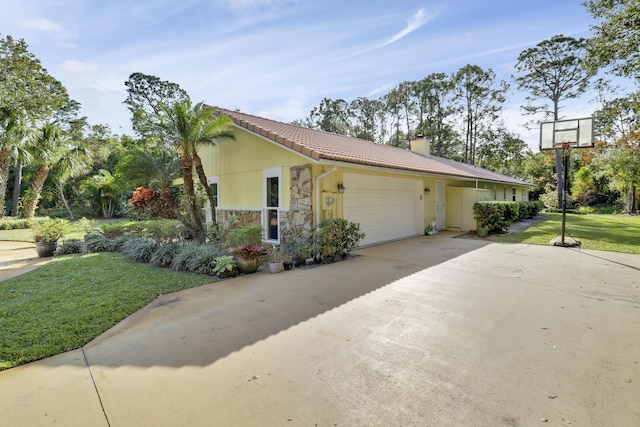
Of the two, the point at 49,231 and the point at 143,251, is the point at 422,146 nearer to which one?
the point at 143,251

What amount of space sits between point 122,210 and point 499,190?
29192 mm

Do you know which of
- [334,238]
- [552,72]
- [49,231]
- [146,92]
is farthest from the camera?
[146,92]

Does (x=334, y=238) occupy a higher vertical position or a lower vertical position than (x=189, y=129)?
lower

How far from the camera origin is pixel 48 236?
9.92m

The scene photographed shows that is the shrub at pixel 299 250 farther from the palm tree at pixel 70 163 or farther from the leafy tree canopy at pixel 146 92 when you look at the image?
the leafy tree canopy at pixel 146 92

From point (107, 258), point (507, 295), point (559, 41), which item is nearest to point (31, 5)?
point (107, 258)

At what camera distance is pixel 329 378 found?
9.50 feet

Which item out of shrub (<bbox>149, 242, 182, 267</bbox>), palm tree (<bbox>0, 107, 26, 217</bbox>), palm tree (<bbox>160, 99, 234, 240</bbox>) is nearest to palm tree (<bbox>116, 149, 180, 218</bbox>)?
palm tree (<bbox>160, 99, 234, 240</bbox>)

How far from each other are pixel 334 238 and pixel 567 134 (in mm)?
9415

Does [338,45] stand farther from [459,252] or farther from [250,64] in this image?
[459,252]

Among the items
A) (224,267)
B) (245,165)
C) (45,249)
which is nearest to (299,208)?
(224,267)

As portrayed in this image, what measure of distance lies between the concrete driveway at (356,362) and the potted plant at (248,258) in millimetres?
1307

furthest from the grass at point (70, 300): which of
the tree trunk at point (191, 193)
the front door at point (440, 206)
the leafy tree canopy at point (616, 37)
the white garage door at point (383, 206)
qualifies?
the leafy tree canopy at point (616, 37)

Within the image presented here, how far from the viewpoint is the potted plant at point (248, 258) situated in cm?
715
